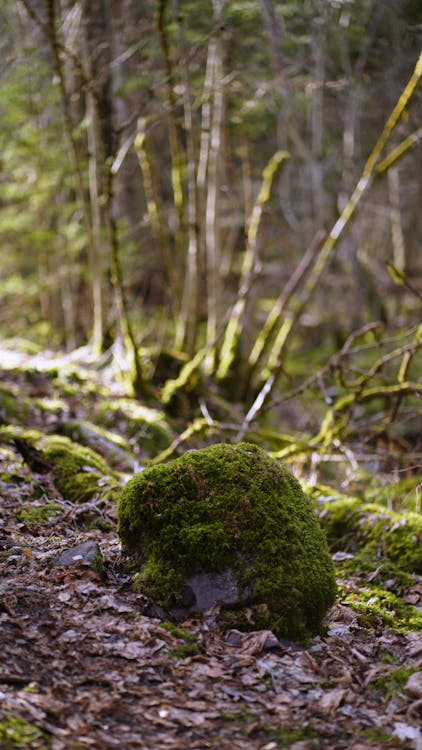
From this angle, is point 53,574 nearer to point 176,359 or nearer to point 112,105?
point 176,359

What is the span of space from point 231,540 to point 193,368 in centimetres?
600

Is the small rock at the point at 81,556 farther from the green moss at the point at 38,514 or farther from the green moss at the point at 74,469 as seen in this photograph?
the green moss at the point at 74,469

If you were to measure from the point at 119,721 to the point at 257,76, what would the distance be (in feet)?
47.8

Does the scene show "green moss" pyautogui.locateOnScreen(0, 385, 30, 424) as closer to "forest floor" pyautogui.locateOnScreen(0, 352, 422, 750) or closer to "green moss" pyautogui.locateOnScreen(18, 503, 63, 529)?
"green moss" pyautogui.locateOnScreen(18, 503, 63, 529)

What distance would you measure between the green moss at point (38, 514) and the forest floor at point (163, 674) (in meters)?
0.19

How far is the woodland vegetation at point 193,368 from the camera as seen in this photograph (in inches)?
129

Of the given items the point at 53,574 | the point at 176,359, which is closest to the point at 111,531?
the point at 53,574

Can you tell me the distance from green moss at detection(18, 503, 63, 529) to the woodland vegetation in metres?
0.03

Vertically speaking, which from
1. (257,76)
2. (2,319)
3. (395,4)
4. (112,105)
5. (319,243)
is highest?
(395,4)

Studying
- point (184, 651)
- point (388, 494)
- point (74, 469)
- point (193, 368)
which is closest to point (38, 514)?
point (74, 469)

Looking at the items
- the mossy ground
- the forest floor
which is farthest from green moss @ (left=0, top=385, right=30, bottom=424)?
the mossy ground

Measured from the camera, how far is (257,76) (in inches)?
587

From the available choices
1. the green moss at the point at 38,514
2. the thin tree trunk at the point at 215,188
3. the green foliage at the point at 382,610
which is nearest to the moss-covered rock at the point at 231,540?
the green foliage at the point at 382,610

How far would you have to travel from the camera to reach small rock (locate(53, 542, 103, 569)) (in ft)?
13.5
